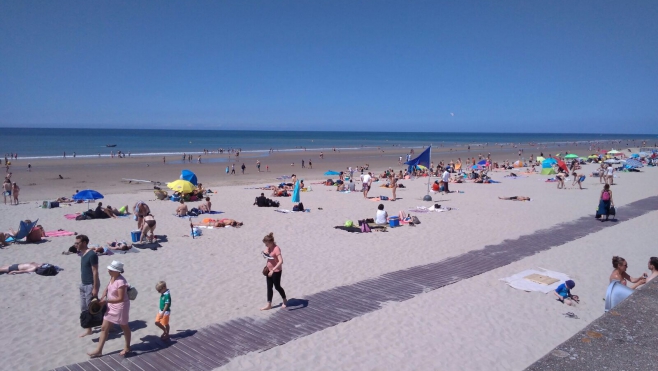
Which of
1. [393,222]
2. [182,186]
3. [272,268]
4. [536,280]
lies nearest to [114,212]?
[182,186]

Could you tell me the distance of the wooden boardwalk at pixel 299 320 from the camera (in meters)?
5.26

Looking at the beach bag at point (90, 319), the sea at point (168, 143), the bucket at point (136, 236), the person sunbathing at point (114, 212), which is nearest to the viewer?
the beach bag at point (90, 319)

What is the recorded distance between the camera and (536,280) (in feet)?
27.1

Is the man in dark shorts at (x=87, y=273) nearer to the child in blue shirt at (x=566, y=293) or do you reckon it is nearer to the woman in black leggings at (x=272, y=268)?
the woman in black leggings at (x=272, y=268)

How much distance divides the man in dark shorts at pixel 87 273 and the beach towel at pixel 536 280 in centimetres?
701

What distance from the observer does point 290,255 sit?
33.8 feet

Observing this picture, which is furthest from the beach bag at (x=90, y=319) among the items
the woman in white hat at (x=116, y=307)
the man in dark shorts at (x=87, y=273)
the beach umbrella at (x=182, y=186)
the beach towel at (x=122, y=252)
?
the beach umbrella at (x=182, y=186)

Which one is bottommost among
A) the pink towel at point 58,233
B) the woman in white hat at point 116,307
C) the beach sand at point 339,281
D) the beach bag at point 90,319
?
the beach sand at point 339,281

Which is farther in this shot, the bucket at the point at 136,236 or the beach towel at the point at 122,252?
the bucket at the point at 136,236

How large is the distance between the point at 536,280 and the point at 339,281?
12.5 ft

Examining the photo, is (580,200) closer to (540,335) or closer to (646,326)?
(540,335)

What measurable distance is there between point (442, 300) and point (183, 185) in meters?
13.0

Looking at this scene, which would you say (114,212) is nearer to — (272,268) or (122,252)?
(122,252)

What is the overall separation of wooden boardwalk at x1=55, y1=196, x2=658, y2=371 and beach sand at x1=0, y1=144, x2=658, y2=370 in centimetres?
22
